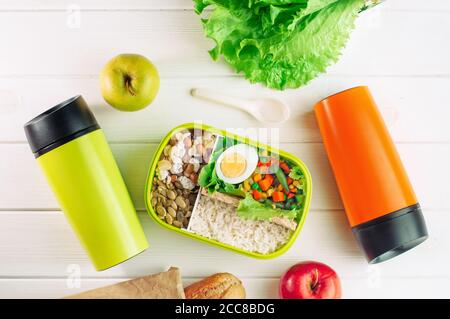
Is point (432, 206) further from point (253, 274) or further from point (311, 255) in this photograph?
point (253, 274)

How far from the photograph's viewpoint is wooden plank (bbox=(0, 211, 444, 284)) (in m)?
1.13

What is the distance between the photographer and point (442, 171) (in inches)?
45.4

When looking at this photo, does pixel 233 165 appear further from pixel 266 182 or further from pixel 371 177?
pixel 371 177

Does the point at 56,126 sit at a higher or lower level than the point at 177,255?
higher

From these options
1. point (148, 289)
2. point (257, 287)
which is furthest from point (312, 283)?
point (148, 289)

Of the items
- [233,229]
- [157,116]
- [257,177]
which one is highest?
[157,116]

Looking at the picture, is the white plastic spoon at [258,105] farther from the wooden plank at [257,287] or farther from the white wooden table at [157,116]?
the wooden plank at [257,287]

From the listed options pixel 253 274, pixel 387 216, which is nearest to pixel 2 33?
pixel 253 274

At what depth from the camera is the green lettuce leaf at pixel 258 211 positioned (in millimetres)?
1031

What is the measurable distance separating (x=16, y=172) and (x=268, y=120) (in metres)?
0.68

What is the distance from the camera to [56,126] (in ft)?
3.11

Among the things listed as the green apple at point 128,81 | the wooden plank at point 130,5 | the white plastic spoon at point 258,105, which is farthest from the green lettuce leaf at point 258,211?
the wooden plank at point 130,5

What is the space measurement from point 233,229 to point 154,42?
53 centimetres

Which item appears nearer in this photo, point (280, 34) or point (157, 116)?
point (280, 34)
